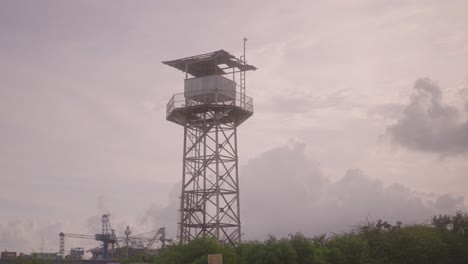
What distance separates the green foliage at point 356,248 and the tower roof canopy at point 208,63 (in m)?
16.5

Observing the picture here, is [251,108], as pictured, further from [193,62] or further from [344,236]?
[344,236]

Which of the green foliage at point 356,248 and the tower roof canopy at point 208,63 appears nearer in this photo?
the green foliage at point 356,248

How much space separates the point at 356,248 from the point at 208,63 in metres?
20.7

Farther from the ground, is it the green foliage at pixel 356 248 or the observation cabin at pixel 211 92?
the observation cabin at pixel 211 92

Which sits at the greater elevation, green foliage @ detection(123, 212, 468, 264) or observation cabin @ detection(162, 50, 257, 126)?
observation cabin @ detection(162, 50, 257, 126)

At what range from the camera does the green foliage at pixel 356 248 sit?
139 feet

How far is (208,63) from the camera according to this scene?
5422 centimetres

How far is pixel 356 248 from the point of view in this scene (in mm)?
48406

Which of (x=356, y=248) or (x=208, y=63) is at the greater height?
(x=208, y=63)

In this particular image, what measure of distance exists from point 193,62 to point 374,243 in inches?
886

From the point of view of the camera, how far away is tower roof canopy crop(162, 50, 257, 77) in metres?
52.9

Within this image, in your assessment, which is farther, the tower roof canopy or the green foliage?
the tower roof canopy

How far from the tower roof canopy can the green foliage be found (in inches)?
651

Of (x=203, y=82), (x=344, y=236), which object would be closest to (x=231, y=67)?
(x=203, y=82)
